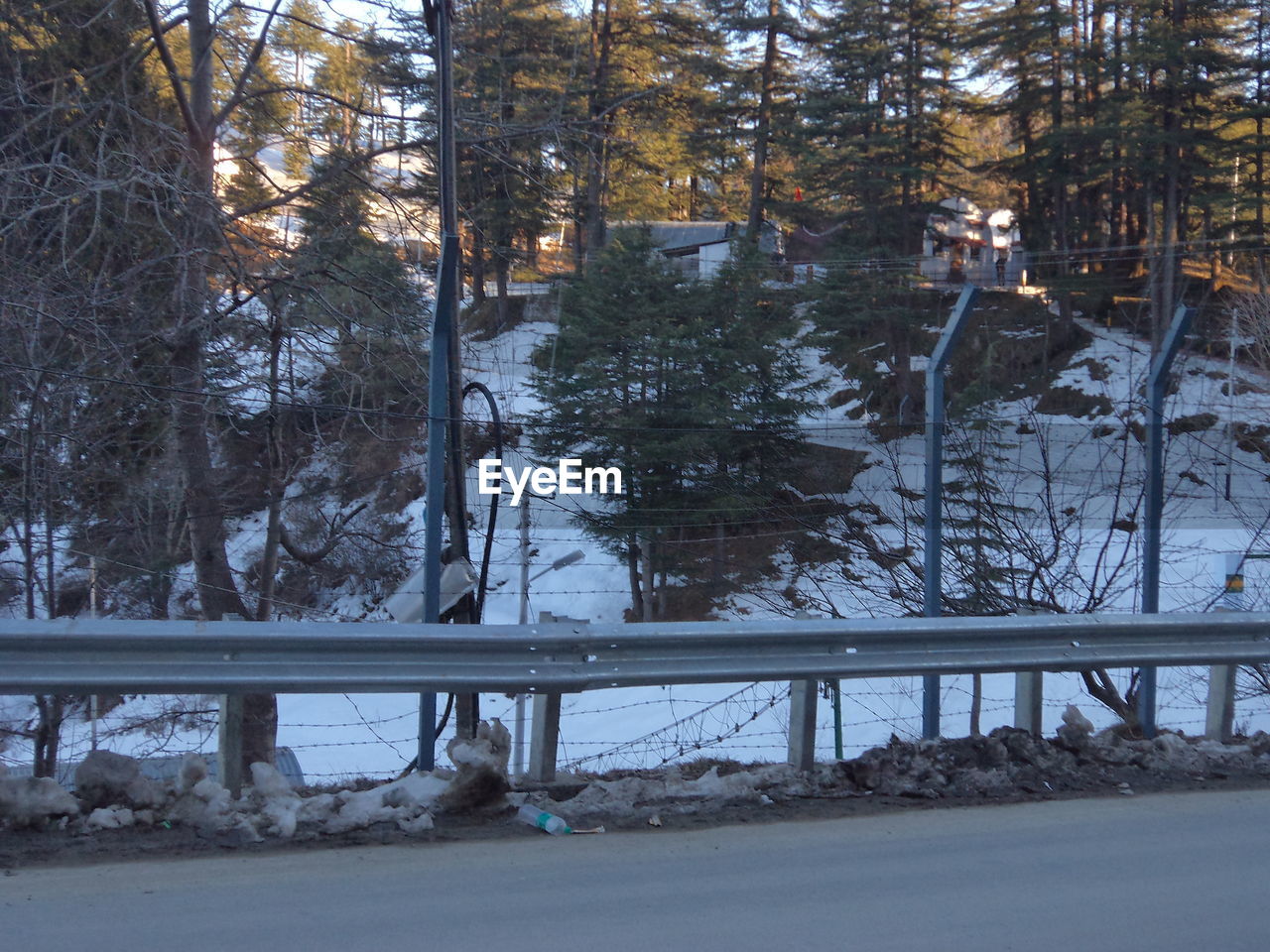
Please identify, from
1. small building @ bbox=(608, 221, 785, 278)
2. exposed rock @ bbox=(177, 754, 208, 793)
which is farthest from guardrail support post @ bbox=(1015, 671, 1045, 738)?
small building @ bbox=(608, 221, 785, 278)

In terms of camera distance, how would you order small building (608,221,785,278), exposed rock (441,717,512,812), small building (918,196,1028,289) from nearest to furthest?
1. exposed rock (441,717,512,812)
2. small building (608,221,785,278)
3. small building (918,196,1028,289)

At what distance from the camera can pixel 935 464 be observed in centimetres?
752

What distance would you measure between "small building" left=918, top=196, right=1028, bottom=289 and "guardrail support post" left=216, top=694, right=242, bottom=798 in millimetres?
32637

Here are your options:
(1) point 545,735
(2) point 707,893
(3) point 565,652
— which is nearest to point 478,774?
(1) point 545,735

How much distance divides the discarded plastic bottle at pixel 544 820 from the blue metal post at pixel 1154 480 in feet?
15.1

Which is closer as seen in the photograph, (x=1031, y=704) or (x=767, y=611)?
(x=1031, y=704)

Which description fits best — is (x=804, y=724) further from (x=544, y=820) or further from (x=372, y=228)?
(x=372, y=228)

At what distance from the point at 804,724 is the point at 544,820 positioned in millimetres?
1461

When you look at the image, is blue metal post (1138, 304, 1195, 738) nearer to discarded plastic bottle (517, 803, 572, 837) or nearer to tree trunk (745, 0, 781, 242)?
discarded plastic bottle (517, 803, 572, 837)

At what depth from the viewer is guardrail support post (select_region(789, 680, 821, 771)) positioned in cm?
546

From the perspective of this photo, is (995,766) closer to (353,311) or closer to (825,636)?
(825,636)

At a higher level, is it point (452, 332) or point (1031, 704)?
point (452, 332)

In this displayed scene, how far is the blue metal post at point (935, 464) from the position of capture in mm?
7355

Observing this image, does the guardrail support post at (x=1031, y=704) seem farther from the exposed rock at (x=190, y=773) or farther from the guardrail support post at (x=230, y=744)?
the exposed rock at (x=190, y=773)
